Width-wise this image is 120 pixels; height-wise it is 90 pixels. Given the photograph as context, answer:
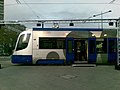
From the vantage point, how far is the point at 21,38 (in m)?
25.7

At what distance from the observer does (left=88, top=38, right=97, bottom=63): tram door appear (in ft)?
82.6

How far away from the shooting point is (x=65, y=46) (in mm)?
25094

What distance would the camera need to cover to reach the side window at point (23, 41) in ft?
83.1

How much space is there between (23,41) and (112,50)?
24.8 feet

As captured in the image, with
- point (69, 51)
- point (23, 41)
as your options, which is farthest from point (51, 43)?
point (23, 41)

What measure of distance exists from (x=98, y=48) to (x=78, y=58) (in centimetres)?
188

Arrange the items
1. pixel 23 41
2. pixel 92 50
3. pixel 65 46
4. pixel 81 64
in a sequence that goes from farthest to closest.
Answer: pixel 23 41
pixel 92 50
pixel 65 46
pixel 81 64

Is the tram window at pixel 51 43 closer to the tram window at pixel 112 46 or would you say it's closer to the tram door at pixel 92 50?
the tram door at pixel 92 50

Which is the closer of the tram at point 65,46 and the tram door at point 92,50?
the tram at point 65,46

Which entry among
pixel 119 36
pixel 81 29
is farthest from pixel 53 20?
pixel 119 36

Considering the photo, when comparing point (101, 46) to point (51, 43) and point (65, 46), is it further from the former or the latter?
point (51, 43)

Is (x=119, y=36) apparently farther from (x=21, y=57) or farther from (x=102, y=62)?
(x=21, y=57)

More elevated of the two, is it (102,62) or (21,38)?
(21,38)

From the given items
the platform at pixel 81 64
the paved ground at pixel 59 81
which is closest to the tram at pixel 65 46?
the platform at pixel 81 64
